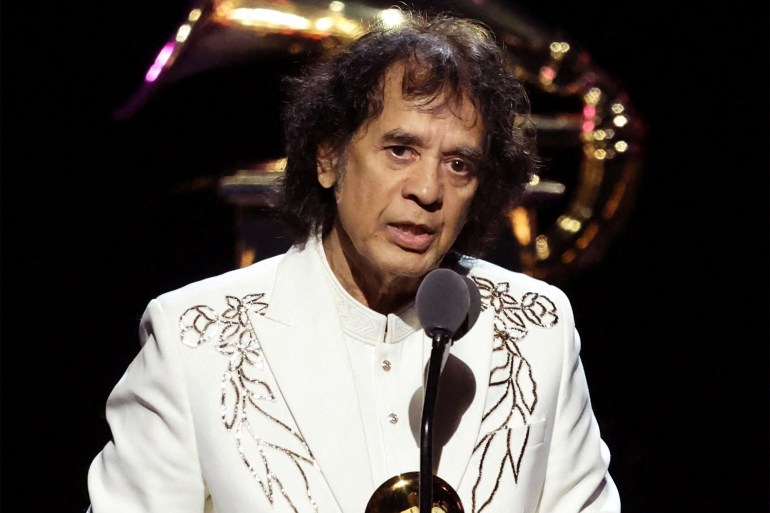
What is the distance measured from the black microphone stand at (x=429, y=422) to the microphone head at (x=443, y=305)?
1 centimetres

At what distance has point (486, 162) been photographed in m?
2.54

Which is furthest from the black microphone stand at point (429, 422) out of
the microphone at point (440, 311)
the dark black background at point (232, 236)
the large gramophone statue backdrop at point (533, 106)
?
the dark black background at point (232, 236)

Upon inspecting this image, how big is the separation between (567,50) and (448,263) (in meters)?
1.03

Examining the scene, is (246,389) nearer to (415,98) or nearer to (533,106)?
(415,98)

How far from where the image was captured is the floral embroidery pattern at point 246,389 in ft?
7.20

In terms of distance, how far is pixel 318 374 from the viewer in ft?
7.52

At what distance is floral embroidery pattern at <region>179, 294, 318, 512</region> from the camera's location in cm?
219

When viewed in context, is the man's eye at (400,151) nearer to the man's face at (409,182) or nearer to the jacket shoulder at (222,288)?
the man's face at (409,182)

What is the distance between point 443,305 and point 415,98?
2.34 feet

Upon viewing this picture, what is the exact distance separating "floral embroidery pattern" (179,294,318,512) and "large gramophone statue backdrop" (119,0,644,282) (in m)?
0.72

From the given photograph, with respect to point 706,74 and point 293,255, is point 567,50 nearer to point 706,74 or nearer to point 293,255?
point 706,74

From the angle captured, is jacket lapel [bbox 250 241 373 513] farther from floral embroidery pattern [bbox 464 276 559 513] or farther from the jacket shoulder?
floral embroidery pattern [bbox 464 276 559 513]

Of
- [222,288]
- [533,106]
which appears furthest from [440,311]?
[533,106]

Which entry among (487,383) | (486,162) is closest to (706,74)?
(486,162)
